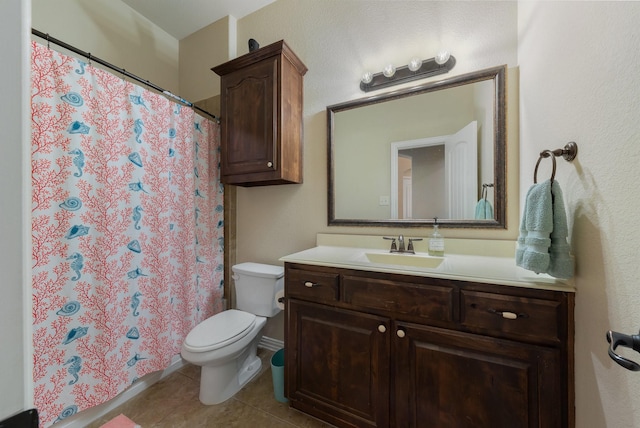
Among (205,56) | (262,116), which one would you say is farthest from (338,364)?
(205,56)

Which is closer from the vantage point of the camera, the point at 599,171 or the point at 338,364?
the point at 599,171

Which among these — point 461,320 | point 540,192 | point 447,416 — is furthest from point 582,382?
point 540,192

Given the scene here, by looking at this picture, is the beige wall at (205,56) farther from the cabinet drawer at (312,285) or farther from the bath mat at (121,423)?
the bath mat at (121,423)

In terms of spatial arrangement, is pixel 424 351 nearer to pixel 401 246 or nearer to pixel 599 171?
pixel 401 246

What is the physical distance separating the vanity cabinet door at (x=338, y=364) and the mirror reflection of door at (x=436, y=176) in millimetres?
740

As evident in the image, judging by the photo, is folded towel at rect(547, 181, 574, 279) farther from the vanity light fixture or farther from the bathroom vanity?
the vanity light fixture

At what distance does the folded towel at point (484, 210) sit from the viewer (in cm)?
133

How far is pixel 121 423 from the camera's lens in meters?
1.26

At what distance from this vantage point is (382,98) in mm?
1563

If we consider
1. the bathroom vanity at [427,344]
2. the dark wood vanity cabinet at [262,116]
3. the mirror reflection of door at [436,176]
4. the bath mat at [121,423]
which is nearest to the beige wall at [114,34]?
the dark wood vanity cabinet at [262,116]

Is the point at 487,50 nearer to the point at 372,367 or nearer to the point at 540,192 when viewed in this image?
the point at 540,192

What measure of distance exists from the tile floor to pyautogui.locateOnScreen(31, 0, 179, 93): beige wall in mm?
2405

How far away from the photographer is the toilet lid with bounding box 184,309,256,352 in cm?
137

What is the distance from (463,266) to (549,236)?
1.15 ft
